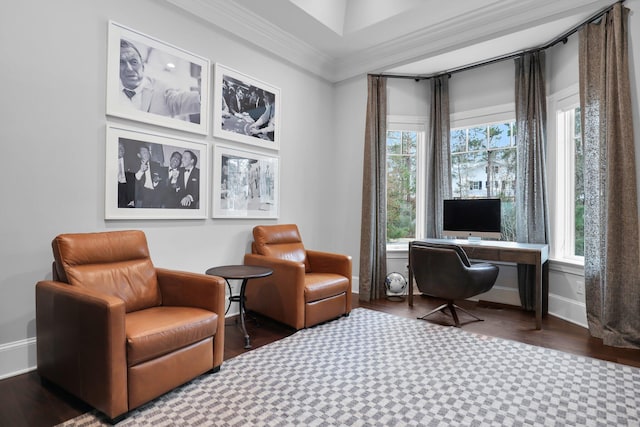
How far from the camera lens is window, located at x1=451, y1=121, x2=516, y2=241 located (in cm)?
448

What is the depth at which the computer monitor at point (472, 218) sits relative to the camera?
4102 mm

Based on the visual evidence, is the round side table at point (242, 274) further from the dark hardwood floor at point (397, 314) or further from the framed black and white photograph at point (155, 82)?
the framed black and white photograph at point (155, 82)

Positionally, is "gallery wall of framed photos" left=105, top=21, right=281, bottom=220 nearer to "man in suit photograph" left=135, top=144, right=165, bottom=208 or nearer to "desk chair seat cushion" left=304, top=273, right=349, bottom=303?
"man in suit photograph" left=135, top=144, right=165, bottom=208

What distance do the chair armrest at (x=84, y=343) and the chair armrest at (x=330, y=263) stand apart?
228cm

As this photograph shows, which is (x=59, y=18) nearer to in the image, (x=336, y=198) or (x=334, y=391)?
(x=334, y=391)

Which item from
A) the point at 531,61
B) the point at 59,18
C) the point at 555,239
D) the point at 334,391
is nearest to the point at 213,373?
the point at 334,391

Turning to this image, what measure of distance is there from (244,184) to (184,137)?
0.82 meters

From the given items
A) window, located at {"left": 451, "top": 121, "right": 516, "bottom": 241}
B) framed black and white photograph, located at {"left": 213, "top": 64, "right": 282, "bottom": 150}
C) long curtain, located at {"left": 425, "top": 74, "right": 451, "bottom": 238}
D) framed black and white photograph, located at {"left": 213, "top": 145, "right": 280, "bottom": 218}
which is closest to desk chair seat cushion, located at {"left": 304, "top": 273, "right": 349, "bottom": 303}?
framed black and white photograph, located at {"left": 213, "top": 145, "right": 280, "bottom": 218}

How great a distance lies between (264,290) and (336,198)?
205 centimetres

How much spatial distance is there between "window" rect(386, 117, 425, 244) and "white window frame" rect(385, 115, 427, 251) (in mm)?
14

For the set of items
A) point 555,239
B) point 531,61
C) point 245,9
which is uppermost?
point 245,9

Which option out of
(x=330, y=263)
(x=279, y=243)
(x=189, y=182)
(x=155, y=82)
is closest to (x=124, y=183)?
(x=189, y=182)

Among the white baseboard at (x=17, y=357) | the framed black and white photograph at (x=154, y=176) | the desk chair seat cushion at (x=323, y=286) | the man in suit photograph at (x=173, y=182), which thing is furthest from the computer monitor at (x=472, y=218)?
the white baseboard at (x=17, y=357)

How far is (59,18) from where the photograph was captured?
2.55 metres
